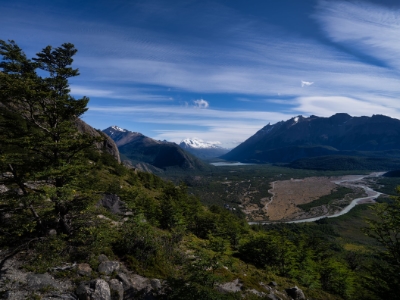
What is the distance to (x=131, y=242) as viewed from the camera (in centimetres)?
1805

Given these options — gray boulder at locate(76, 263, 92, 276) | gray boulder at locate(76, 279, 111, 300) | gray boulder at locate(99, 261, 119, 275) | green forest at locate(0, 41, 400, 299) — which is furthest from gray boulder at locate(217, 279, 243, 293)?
gray boulder at locate(76, 263, 92, 276)

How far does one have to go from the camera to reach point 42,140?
1436 cm

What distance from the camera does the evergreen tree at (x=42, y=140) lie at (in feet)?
44.4

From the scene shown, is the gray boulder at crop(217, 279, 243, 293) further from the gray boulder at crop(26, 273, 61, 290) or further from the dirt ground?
the dirt ground

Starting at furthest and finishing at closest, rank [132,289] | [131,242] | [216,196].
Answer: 1. [216,196]
2. [131,242]
3. [132,289]

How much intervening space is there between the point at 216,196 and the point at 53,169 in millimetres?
176909

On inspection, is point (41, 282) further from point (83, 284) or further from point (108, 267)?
point (108, 267)

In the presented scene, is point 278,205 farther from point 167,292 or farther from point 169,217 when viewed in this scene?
point 167,292

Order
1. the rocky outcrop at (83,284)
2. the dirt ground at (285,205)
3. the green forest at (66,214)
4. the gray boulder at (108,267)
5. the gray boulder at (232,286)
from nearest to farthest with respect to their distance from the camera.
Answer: the rocky outcrop at (83,284) < the green forest at (66,214) < the gray boulder at (108,267) < the gray boulder at (232,286) < the dirt ground at (285,205)

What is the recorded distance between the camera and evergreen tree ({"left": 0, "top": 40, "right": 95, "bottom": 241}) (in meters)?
13.5

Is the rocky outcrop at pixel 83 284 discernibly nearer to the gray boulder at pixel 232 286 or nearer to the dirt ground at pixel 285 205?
the gray boulder at pixel 232 286

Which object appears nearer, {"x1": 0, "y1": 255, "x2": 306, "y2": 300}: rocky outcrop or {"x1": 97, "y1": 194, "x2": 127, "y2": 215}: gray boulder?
{"x1": 0, "y1": 255, "x2": 306, "y2": 300}: rocky outcrop

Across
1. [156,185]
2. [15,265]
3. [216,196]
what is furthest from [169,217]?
[216,196]

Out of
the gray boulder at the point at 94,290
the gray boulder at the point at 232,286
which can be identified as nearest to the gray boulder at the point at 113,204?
the gray boulder at the point at 94,290
